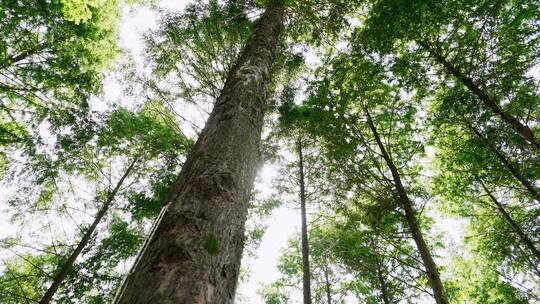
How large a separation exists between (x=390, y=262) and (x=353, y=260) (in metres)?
1.61

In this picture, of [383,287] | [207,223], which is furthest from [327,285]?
[207,223]

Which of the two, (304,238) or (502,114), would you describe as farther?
(304,238)

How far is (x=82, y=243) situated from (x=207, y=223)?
10.6 metres

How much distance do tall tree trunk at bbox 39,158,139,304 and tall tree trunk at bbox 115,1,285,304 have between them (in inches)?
364

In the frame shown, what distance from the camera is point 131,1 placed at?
485 inches

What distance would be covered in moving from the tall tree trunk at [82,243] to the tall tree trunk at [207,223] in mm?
9237

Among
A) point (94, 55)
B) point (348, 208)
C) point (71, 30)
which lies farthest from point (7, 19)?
point (348, 208)

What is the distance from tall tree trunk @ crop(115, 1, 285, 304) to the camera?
4.25 feet

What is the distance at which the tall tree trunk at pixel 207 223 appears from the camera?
1.30m

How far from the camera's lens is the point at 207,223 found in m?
1.67

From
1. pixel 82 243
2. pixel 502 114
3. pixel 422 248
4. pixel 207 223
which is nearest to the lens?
pixel 207 223

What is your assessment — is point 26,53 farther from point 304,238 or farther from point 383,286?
point 383,286

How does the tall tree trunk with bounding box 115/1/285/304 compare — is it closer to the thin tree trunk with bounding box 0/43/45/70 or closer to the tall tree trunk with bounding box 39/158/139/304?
the tall tree trunk with bounding box 39/158/139/304

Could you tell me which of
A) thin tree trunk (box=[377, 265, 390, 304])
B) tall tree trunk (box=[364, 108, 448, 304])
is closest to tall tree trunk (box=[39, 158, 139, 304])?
tall tree trunk (box=[364, 108, 448, 304])
